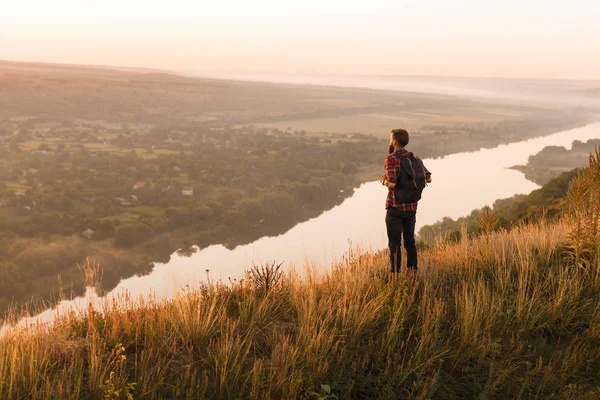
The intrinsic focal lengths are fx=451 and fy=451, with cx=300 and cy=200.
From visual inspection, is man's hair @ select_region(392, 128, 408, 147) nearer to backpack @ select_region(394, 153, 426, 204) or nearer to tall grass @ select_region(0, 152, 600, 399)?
backpack @ select_region(394, 153, 426, 204)

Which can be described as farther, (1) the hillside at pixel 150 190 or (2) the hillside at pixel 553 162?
(2) the hillside at pixel 553 162

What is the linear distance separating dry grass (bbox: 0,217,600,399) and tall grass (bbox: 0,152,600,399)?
13mm

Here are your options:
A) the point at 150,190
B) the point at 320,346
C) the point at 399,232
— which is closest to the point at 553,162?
the point at 150,190

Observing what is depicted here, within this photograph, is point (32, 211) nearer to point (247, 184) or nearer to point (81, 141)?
point (247, 184)

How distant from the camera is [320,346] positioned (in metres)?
Result: 3.71

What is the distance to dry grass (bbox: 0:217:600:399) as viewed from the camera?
10.8 feet

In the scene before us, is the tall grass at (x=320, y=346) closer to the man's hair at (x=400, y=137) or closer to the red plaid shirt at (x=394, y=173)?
the red plaid shirt at (x=394, y=173)

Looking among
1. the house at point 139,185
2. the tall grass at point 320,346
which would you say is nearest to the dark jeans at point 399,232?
the tall grass at point 320,346

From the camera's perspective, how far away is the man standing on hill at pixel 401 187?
533 cm

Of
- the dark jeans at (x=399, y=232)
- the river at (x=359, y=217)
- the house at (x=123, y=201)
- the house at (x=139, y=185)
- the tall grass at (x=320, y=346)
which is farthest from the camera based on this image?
the house at (x=139, y=185)

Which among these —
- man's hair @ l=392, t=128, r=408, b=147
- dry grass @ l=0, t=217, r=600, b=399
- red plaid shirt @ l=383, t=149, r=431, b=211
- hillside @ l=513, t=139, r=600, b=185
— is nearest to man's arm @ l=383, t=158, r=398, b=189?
red plaid shirt @ l=383, t=149, r=431, b=211

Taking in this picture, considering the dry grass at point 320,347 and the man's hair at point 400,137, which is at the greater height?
the man's hair at point 400,137

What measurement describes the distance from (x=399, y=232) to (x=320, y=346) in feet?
7.46

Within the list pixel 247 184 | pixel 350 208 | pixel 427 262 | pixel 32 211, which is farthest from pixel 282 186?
pixel 427 262
